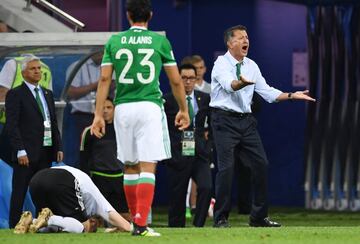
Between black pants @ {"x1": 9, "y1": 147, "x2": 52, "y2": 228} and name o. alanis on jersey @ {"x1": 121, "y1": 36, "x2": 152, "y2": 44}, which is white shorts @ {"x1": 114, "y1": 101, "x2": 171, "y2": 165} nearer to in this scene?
name o. alanis on jersey @ {"x1": 121, "y1": 36, "x2": 152, "y2": 44}

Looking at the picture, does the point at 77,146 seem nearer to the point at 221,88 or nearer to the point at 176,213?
the point at 176,213

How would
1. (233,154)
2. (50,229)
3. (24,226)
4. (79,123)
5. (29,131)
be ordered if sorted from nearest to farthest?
1. (24,226)
2. (50,229)
3. (233,154)
4. (29,131)
5. (79,123)

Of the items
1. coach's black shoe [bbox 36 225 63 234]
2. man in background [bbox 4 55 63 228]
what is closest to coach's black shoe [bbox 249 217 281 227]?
man in background [bbox 4 55 63 228]

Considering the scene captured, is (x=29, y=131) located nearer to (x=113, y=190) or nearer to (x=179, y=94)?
(x=113, y=190)

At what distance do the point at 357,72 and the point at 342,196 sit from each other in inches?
74.5

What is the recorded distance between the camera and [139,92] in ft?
43.8

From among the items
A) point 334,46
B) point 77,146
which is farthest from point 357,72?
point 77,146

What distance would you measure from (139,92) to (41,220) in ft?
5.76

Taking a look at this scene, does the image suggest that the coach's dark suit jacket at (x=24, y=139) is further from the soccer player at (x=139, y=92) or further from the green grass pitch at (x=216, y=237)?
the soccer player at (x=139, y=92)

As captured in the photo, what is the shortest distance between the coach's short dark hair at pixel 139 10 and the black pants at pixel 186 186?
4294mm

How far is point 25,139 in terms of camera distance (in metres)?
16.5

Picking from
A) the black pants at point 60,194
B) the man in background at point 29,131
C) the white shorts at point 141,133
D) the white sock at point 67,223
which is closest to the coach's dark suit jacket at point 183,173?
the man in background at point 29,131

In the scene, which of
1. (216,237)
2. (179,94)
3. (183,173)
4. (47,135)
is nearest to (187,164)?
(183,173)

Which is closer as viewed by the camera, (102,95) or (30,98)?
(102,95)
